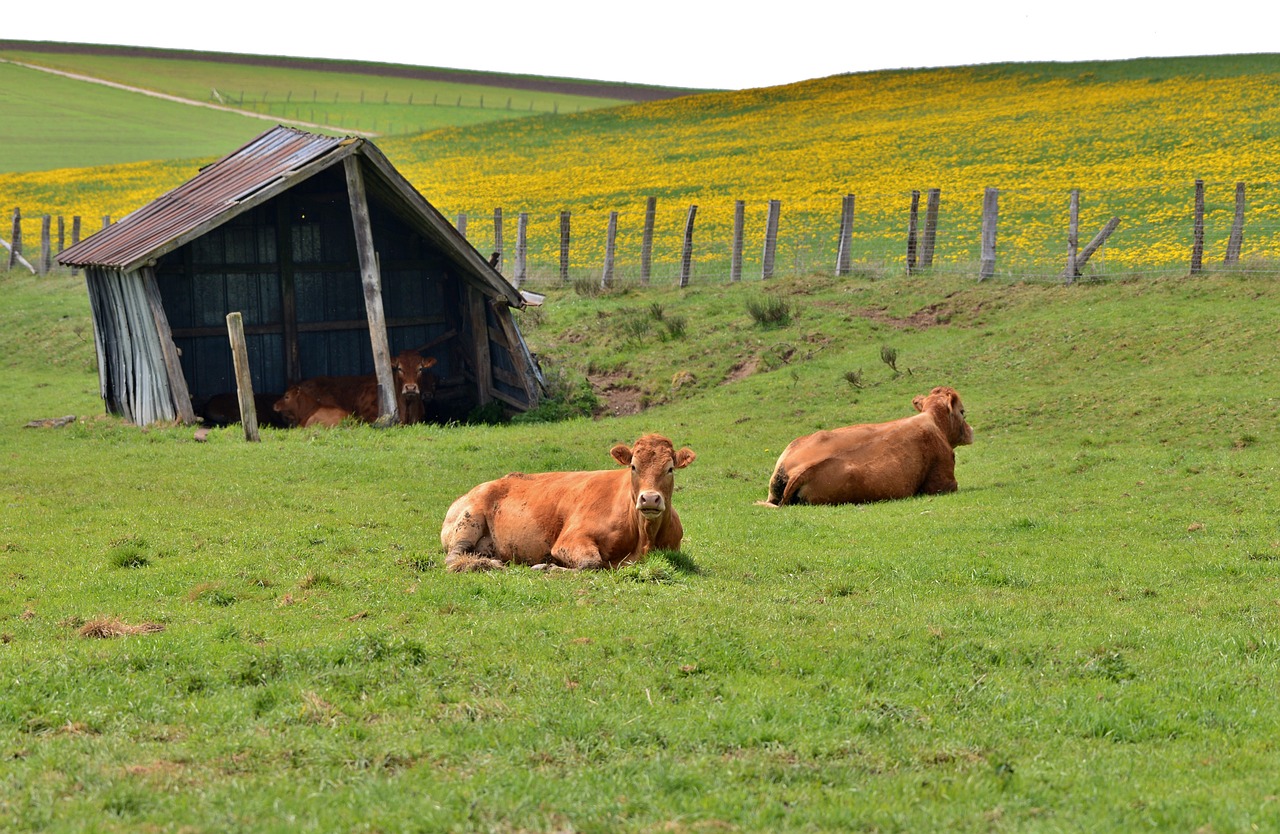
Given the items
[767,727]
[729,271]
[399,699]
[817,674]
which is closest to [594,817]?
[767,727]

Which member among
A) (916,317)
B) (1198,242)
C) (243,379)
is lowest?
(243,379)

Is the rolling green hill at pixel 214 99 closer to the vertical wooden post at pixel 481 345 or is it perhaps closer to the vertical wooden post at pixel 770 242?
the vertical wooden post at pixel 770 242

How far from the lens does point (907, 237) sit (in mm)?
35938

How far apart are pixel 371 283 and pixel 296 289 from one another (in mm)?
3033

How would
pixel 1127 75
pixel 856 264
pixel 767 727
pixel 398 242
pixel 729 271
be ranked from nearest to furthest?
pixel 767 727
pixel 398 242
pixel 856 264
pixel 729 271
pixel 1127 75

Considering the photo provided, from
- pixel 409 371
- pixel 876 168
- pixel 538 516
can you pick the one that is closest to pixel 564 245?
pixel 409 371

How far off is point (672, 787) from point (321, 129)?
3531 inches

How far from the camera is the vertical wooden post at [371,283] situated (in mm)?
23031

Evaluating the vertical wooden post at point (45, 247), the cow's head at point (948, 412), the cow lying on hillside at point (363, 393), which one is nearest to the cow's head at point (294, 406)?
the cow lying on hillside at point (363, 393)

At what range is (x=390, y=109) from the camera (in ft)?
348

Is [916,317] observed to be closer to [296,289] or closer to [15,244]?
[296,289]

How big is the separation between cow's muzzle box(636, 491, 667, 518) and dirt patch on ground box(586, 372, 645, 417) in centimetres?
1397

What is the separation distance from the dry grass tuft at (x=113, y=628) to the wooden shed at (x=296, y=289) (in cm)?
1365

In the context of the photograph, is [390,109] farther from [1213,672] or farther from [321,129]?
[1213,672]
